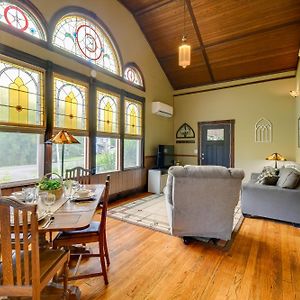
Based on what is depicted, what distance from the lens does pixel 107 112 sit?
466 cm

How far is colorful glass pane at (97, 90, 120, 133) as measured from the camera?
444 centimetres

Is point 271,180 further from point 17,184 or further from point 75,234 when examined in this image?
point 17,184

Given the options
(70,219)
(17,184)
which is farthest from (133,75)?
(70,219)

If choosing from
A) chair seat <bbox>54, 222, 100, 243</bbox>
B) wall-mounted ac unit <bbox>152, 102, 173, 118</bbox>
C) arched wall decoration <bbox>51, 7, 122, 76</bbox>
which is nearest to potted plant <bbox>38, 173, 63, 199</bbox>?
chair seat <bbox>54, 222, 100, 243</bbox>

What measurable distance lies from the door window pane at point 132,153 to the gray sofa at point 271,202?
2856 mm

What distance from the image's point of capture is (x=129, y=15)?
5227mm

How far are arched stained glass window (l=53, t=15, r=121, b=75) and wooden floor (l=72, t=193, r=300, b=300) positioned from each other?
344 centimetres

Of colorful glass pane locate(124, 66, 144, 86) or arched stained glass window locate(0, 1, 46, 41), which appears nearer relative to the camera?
arched stained glass window locate(0, 1, 46, 41)

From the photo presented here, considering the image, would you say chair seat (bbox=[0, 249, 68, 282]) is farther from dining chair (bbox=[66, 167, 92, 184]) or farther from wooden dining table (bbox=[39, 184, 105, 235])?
dining chair (bbox=[66, 167, 92, 184])

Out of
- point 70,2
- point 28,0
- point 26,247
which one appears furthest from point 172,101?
point 26,247

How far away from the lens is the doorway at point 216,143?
6.34m

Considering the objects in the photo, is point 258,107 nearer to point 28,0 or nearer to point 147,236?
point 147,236

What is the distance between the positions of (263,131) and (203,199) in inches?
172

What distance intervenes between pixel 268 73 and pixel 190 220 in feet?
17.3
